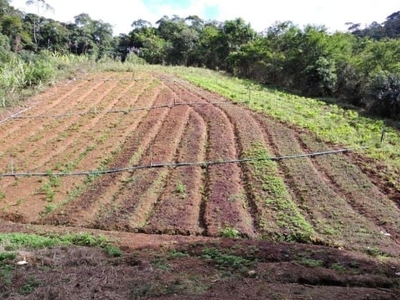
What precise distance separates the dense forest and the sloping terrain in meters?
5.79

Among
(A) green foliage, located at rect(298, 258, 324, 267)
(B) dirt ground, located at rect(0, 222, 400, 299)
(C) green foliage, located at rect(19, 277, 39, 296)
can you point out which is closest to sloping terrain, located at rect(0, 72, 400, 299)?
(B) dirt ground, located at rect(0, 222, 400, 299)

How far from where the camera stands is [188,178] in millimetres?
9891

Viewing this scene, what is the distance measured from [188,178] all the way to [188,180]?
12 cm

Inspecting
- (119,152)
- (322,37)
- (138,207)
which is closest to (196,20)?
(322,37)

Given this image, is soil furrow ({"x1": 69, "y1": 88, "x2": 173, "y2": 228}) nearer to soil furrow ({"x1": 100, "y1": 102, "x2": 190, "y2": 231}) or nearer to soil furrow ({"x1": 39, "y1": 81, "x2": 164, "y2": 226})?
soil furrow ({"x1": 39, "y1": 81, "x2": 164, "y2": 226})

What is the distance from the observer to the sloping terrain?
786cm

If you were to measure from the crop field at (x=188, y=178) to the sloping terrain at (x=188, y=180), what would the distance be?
26 millimetres

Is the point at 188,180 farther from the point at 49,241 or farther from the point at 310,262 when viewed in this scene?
the point at 310,262

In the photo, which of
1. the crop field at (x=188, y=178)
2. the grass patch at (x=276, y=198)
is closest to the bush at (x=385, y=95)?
the crop field at (x=188, y=178)

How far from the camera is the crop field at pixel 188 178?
7922 millimetres

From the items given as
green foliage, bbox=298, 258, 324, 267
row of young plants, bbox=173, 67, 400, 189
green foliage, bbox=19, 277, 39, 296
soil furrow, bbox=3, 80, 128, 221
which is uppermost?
row of young plants, bbox=173, 67, 400, 189

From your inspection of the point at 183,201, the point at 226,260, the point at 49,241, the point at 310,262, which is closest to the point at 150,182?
the point at 183,201

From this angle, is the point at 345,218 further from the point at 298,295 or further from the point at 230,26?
the point at 230,26

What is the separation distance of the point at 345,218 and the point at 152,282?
466 centimetres
